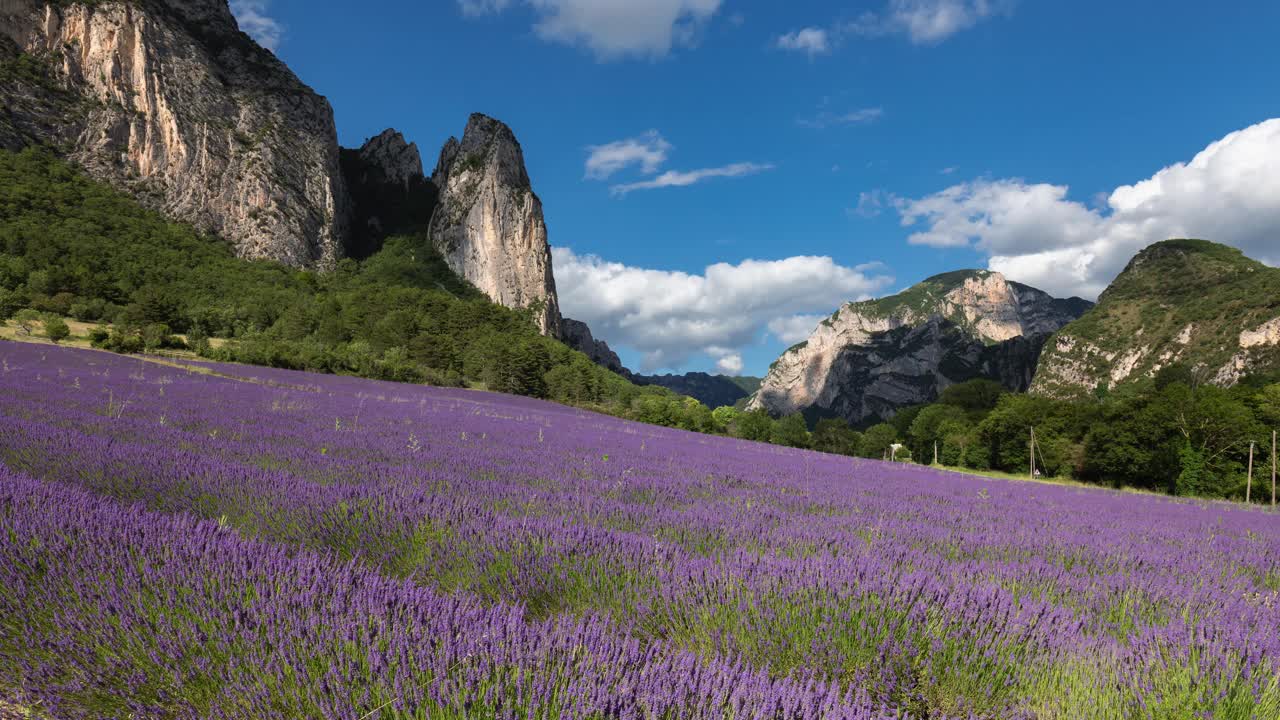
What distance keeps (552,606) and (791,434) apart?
287 feet

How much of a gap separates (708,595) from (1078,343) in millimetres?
173647

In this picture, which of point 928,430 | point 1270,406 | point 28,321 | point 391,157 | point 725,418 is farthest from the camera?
point 391,157

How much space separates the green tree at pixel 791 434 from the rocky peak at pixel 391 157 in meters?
126

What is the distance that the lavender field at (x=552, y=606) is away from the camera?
1300 millimetres

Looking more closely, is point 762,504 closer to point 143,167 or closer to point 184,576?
point 184,576

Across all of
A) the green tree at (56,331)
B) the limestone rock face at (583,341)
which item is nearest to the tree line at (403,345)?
the green tree at (56,331)

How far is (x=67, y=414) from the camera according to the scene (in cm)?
589

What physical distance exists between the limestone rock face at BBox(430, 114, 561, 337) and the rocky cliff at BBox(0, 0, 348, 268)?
31340 mm

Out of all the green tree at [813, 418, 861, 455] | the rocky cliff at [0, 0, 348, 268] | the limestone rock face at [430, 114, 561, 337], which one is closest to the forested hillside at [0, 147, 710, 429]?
the rocky cliff at [0, 0, 348, 268]

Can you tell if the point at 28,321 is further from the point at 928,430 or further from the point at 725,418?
the point at 928,430

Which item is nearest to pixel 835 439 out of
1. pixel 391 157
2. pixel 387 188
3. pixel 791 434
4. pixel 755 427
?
pixel 791 434

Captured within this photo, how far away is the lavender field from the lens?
130cm

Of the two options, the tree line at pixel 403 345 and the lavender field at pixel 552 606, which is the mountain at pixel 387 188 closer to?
the tree line at pixel 403 345

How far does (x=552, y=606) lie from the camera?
2.29 meters
